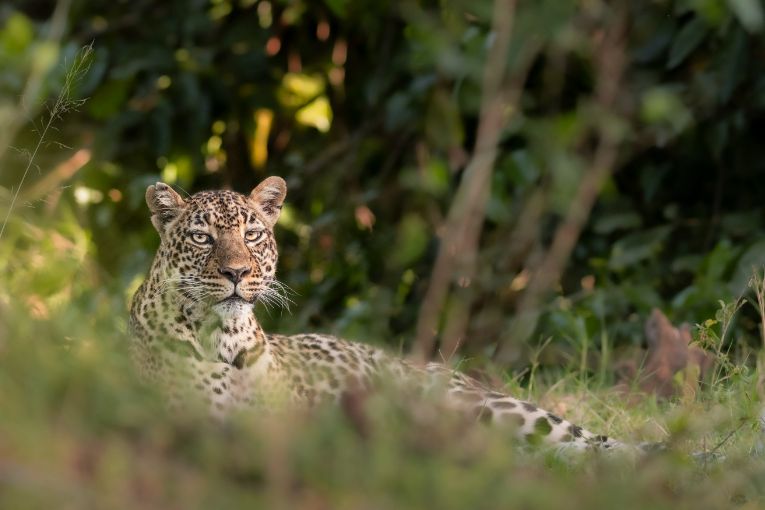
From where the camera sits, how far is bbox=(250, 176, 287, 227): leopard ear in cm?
626

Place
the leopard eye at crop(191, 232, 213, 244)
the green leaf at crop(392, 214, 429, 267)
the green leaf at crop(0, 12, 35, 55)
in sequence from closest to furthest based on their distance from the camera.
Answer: the leopard eye at crop(191, 232, 213, 244), the green leaf at crop(392, 214, 429, 267), the green leaf at crop(0, 12, 35, 55)

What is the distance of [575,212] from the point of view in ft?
26.7

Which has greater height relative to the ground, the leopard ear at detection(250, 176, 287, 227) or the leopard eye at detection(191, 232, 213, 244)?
the leopard ear at detection(250, 176, 287, 227)

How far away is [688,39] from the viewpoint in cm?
758

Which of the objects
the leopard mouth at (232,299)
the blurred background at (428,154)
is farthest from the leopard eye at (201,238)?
the blurred background at (428,154)

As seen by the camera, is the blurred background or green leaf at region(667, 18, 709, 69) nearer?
green leaf at region(667, 18, 709, 69)

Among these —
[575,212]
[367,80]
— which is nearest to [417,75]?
[367,80]

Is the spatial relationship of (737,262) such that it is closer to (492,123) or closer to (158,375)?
(492,123)

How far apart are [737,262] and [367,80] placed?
8.55 feet

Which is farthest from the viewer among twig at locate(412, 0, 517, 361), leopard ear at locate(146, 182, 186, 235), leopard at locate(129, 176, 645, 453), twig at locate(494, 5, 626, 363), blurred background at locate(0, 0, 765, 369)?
twig at locate(494, 5, 626, 363)

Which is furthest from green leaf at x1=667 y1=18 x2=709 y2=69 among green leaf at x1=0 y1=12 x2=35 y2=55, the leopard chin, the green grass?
the green grass

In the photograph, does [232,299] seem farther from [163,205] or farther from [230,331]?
[163,205]

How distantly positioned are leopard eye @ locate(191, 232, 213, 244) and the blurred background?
1.58m

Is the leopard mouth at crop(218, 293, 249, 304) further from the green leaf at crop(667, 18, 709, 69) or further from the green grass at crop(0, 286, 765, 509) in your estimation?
the green leaf at crop(667, 18, 709, 69)
